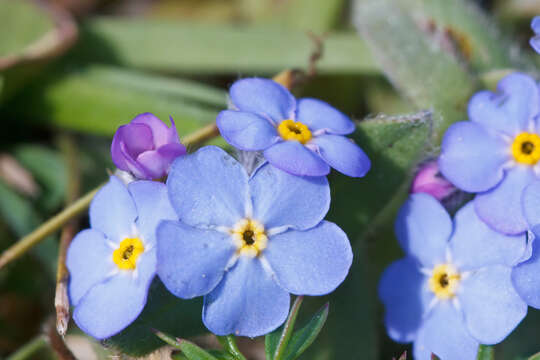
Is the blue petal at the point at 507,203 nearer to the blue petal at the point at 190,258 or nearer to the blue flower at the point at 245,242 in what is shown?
the blue flower at the point at 245,242

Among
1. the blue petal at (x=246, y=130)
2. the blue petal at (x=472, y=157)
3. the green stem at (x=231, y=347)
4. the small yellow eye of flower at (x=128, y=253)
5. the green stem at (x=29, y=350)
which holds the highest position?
the blue petal at (x=246, y=130)

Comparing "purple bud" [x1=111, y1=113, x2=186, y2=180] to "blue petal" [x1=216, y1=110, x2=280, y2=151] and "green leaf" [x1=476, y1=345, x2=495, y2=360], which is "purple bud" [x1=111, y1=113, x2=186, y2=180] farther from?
"green leaf" [x1=476, y1=345, x2=495, y2=360]

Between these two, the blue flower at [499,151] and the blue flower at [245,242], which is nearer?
the blue flower at [245,242]

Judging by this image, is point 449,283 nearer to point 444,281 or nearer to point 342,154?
point 444,281

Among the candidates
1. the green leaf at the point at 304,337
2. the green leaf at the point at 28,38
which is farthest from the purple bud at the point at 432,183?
the green leaf at the point at 28,38

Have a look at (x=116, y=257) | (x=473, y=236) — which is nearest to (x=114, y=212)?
(x=116, y=257)

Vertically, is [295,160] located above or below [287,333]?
above

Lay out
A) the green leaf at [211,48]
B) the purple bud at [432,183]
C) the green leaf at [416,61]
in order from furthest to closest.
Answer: the green leaf at [211,48] → the green leaf at [416,61] → the purple bud at [432,183]
